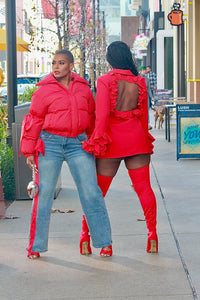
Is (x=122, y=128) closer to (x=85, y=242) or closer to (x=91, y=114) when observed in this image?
(x=91, y=114)

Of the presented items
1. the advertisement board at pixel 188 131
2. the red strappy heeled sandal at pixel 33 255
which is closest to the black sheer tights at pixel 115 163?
the red strappy heeled sandal at pixel 33 255

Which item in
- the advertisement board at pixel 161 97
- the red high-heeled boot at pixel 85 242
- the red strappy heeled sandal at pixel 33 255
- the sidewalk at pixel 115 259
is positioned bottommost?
the sidewalk at pixel 115 259

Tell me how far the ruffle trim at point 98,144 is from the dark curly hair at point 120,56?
67 cm

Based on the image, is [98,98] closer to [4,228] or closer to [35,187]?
[35,187]

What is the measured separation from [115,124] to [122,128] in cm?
7

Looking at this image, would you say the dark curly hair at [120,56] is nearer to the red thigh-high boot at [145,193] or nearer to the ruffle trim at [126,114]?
the ruffle trim at [126,114]

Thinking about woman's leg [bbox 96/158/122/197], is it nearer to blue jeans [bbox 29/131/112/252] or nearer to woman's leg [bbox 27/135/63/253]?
blue jeans [bbox 29/131/112/252]

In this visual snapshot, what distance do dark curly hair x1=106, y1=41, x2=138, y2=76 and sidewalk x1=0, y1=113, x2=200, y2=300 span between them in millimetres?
1674

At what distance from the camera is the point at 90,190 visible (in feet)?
18.3

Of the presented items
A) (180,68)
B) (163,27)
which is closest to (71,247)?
(180,68)

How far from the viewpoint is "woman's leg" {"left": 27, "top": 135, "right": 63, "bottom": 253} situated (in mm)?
5590

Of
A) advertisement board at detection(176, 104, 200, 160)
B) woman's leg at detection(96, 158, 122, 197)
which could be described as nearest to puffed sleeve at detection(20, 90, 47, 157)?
woman's leg at detection(96, 158, 122, 197)

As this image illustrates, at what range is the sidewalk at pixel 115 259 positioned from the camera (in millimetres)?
4777

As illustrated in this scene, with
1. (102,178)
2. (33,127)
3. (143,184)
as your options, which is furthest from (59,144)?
(143,184)
